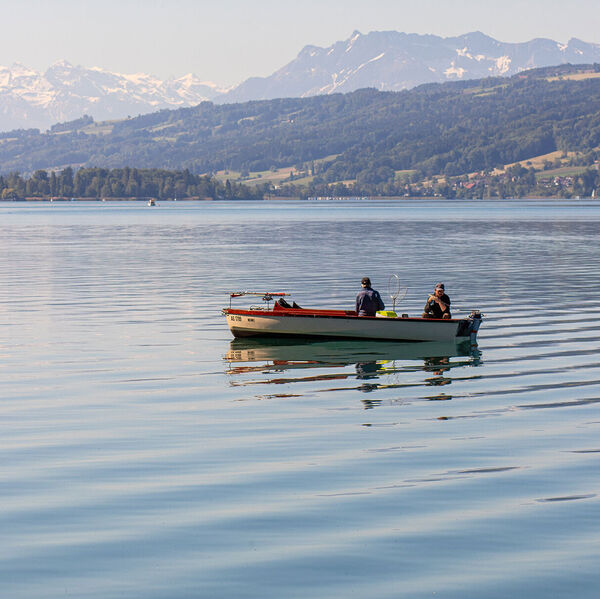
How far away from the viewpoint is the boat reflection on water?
35.0 meters

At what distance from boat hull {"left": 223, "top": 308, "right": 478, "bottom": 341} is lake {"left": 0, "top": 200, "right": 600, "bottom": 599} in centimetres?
70

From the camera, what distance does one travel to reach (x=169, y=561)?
54.6 ft

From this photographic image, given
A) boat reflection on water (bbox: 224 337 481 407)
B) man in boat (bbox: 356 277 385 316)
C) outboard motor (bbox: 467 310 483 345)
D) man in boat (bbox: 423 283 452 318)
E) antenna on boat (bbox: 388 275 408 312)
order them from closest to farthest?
boat reflection on water (bbox: 224 337 481 407)
outboard motor (bbox: 467 310 483 345)
man in boat (bbox: 356 277 385 316)
man in boat (bbox: 423 283 452 318)
antenna on boat (bbox: 388 275 408 312)

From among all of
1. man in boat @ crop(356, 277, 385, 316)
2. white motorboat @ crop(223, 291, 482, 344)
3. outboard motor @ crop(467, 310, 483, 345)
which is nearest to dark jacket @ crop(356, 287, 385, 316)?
man in boat @ crop(356, 277, 385, 316)

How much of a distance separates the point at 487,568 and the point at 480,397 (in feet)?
50.0

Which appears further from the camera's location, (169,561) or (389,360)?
(389,360)

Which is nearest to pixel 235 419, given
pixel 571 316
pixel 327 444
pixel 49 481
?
pixel 327 444

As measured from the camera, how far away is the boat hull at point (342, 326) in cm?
4184

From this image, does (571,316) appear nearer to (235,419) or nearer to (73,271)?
(235,419)

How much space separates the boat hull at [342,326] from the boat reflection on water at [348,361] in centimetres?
42

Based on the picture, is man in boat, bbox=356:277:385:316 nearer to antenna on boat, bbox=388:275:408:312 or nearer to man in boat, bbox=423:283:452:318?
man in boat, bbox=423:283:452:318

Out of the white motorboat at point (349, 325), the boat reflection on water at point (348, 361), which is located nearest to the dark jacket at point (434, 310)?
the white motorboat at point (349, 325)

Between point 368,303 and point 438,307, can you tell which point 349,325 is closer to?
point 368,303

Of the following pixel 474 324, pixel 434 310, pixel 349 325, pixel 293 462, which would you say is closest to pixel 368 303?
pixel 349 325
